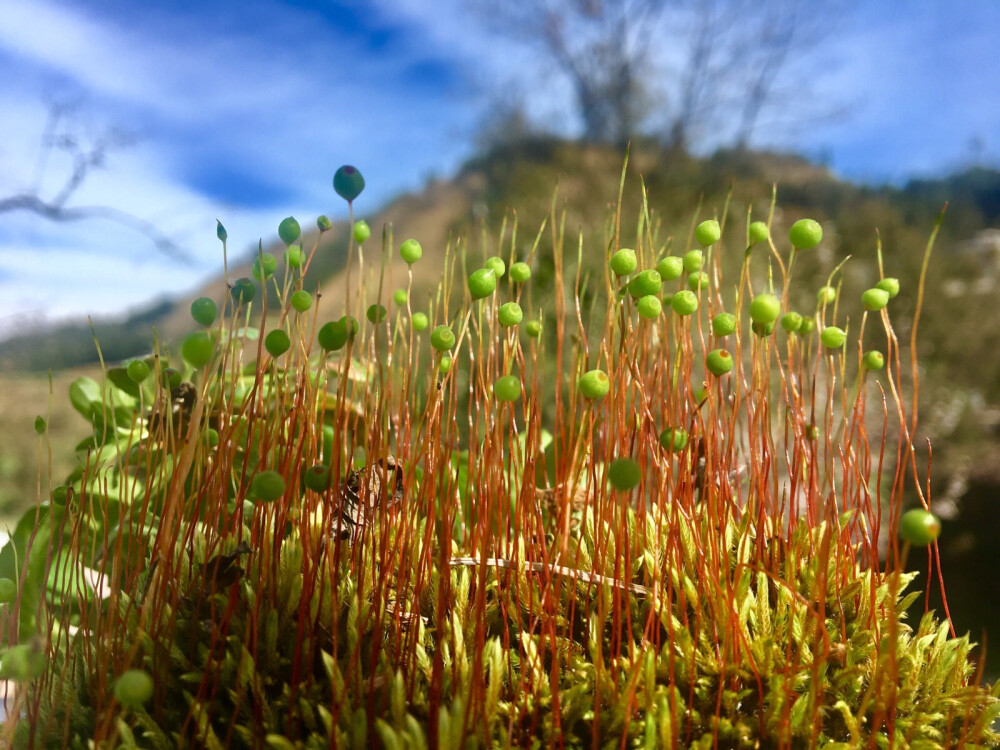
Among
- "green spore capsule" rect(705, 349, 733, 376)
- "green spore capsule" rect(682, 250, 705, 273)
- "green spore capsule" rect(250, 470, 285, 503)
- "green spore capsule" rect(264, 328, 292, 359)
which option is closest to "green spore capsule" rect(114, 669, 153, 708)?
"green spore capsule" rect(250, 470, 285, 503)

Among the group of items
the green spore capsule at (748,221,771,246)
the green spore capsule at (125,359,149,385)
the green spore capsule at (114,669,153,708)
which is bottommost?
the green spore capsule at (114,669,153,708)

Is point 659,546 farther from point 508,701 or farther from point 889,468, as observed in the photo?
point 889,468

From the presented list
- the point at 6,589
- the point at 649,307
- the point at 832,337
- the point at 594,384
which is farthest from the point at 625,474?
the point at 6,589

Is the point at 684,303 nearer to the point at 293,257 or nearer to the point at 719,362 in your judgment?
the point at 719,362

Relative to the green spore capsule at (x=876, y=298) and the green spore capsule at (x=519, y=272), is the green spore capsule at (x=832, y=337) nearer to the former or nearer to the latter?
the green spore capsule at (x=876, y=298)

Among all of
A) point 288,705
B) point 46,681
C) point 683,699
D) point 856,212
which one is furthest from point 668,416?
point 856,212

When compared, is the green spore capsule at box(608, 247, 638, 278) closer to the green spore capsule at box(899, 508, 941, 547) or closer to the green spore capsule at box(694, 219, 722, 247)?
the green spore capsule at box(694, 219, 722, 247)

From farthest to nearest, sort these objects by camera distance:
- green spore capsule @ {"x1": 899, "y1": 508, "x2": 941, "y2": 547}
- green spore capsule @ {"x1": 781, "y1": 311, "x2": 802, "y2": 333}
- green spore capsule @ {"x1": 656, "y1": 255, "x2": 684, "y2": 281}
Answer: green spore capsule @ {"x1": 781, "y1": 311, "x2": 802, "y2": 333}
green spore capsule @ {"x1": 656, "y1": 255, "x2": 684, "y2": 281}
green spore capsule @ {"x1": 899, "y1": 508, "x2": 941, "y2": 547}
